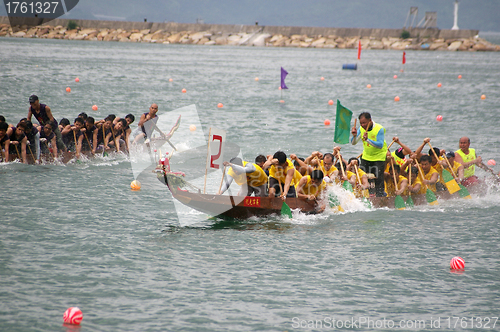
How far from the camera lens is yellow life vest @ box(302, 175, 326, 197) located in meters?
11.9

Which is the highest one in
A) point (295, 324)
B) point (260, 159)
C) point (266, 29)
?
point (266, 29)

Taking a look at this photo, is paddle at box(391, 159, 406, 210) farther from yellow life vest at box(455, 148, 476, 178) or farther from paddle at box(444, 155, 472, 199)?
yellow life vest at box(455, 148, 476, 178)

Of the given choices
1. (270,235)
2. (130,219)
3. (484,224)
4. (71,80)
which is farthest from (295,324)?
(71,80)

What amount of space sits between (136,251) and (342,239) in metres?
4.26

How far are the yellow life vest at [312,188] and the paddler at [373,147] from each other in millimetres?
1314

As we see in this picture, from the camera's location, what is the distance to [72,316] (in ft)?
24.3

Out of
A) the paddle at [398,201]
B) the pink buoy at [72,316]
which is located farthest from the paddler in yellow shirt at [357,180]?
the pink buoy at [72,316]

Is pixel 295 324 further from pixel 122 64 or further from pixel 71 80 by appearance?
pixel 122 64

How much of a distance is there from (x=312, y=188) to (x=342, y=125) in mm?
2344

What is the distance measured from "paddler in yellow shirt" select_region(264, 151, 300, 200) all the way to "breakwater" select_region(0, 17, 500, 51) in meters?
87.7

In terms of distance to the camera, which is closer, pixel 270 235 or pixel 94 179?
pixel 270 235

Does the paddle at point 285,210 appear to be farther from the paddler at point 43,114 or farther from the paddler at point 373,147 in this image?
the paddler at point 43,114

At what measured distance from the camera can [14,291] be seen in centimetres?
828

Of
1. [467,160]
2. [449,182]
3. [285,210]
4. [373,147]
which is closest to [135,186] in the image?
[285,210]
